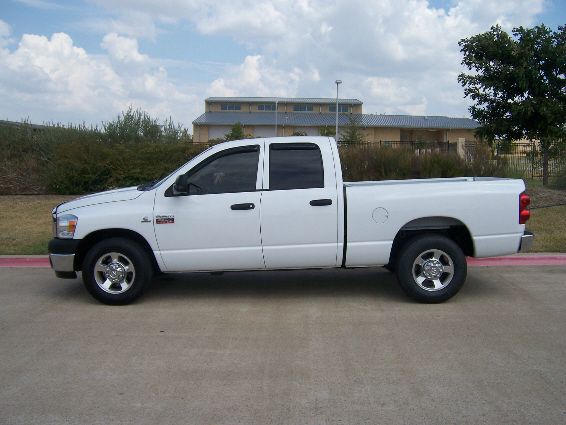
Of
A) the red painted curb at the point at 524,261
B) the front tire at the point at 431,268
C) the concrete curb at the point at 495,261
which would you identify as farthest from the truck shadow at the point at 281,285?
the concrete curb at the point at 495,261

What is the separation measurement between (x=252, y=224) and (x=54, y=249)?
2.35 meters

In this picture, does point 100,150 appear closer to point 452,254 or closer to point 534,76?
point 534,76

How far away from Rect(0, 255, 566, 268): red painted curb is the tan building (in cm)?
4337

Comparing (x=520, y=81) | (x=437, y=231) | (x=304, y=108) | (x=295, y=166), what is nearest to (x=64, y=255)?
(x=295, y=166)

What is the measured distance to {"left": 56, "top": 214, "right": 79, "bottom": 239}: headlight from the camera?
22.5 ft

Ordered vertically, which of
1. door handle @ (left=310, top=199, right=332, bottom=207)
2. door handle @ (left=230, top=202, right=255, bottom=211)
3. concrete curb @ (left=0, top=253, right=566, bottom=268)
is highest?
door handle @ (left=310, top=199, right=332, bottom=207)

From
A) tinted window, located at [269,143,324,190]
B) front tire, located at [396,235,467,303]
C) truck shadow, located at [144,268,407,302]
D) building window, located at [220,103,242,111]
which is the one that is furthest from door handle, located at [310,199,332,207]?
building window, located at [220,103,242,111]

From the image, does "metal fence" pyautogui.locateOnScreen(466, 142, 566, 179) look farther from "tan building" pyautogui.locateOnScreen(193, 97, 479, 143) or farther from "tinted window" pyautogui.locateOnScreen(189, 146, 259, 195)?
"tan building" pyautogui.locateOnScreen(193, 97, 479, 143)

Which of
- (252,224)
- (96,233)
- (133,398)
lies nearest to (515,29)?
(252,224)

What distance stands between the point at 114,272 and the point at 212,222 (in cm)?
133

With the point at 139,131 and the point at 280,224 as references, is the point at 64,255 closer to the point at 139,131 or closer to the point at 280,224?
the point at 280,224

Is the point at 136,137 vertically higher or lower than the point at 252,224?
higher

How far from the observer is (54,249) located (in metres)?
6.93

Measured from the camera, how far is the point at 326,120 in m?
61.2
